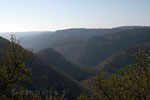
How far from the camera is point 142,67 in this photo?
22125mm

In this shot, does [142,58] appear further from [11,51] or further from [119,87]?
[11,51]

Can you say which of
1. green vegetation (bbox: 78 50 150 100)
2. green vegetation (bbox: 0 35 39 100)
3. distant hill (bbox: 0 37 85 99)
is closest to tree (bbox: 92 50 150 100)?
green vegetation (bbox: 78 50 150 100)

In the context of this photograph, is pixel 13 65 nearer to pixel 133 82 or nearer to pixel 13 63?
pixel 13 63

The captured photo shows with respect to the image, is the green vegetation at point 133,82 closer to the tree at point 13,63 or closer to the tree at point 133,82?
the tree at point 133,82

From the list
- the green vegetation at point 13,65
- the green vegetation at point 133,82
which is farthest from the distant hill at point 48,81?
the green vegetation at point 133,82

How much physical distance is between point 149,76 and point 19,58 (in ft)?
49.9

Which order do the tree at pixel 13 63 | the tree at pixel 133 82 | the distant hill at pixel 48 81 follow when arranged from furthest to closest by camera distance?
the distant hill at pixel 48 81
the tree at pixel 133 82
the tree at pixel 13 63

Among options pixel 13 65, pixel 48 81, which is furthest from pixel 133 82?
pixel 48 81

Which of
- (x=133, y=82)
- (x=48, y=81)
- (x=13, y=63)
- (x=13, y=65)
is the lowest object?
(x=48, y=81)

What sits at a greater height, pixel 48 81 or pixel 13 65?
pixel 13 65

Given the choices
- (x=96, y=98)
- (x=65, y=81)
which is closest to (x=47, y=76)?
(x=65, y=81)

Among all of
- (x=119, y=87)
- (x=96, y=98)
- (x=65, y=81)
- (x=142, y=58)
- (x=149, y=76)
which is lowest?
(x=65, y=81)

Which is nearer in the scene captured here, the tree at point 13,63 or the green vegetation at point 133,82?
the tree at point 13,63

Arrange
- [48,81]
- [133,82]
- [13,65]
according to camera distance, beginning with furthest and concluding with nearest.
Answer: [48,81], [133,82], [13,65]
